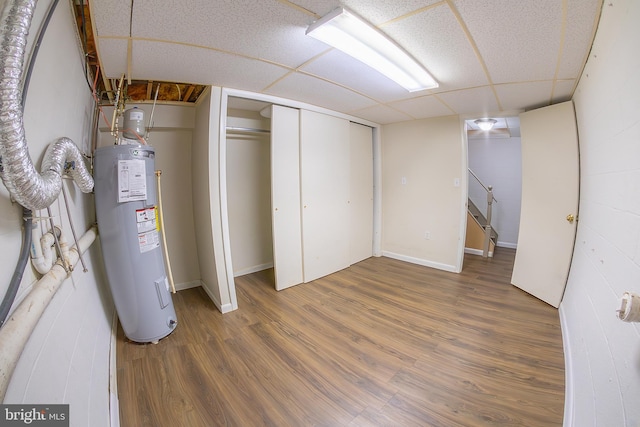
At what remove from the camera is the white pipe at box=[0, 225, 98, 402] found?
0.45 meters

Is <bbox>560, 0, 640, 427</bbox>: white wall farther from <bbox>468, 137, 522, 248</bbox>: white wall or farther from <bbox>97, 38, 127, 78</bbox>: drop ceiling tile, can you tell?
<bbox>468, 137, 522, 248</bbox>: white wall

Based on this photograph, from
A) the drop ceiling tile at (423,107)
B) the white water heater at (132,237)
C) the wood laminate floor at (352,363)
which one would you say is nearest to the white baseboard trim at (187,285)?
the wood laminate floor at (352,363)

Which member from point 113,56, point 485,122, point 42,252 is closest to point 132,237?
point 42,252

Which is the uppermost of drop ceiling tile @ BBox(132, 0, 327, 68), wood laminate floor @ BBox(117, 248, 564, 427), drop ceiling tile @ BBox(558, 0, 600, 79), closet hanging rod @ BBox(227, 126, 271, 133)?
drop ceiling tile @ BBox(132, 0, 327, 68)

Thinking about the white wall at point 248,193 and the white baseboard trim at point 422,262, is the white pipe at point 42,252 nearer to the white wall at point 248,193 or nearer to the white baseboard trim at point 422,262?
the white wall at point 248,193

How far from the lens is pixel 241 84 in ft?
6.73

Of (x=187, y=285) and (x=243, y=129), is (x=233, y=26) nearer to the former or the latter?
(x=243, y=129)

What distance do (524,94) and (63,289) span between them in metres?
3.76

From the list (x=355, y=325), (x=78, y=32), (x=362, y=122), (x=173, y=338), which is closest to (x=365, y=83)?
(x=362, y=122)

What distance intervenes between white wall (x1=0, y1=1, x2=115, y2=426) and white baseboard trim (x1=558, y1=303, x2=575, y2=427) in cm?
226

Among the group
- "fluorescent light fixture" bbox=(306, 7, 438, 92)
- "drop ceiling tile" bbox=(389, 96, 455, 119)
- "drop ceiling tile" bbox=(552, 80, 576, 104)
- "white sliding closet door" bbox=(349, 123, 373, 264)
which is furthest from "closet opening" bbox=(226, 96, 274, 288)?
"drop ceiling tile" bbox=(552, 80, 576, 104)

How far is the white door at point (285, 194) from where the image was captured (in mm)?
2551

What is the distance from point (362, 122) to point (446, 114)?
1.16 m

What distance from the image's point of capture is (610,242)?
1098mm
